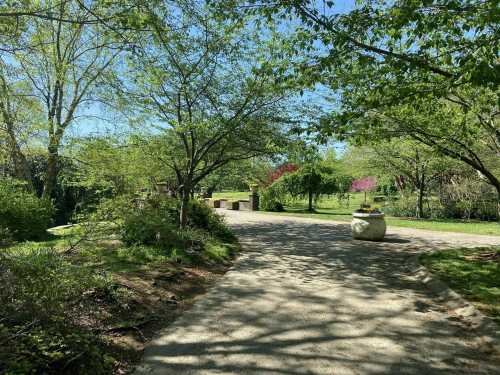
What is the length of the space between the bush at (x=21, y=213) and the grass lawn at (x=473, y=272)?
1060 centimetres

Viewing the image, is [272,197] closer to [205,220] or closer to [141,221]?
[205,220]

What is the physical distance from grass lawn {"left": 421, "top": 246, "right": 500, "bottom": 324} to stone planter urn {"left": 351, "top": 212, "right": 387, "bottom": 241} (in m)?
2.46

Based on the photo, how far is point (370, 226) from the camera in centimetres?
1188

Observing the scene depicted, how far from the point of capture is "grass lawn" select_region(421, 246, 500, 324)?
211 inches

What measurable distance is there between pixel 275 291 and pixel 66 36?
13.4m

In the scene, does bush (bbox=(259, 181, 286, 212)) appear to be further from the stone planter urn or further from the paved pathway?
the paved pathway

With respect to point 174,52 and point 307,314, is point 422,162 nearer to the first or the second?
point 174,52

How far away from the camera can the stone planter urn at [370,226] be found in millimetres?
11852

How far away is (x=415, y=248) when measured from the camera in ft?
34.4

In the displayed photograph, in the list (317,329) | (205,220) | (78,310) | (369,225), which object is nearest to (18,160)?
(205,220)

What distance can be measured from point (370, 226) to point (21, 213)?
1072 centimetres

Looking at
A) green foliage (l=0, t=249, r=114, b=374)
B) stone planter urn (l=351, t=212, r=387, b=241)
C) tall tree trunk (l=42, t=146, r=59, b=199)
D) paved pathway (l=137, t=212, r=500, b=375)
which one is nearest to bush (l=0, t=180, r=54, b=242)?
tall tree trunk (l=42, t=146, r=59, b=199)

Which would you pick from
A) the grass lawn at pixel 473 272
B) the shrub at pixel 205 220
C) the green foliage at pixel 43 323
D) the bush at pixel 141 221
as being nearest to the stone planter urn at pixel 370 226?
the grass lawn at pixel 473 272

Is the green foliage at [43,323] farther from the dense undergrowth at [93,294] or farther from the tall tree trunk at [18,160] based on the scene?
the tall tree trunk at [18,160]
